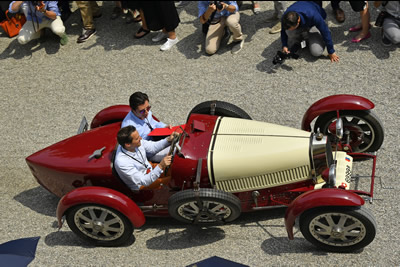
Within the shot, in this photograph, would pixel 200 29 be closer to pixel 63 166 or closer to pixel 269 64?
pixel 269 64

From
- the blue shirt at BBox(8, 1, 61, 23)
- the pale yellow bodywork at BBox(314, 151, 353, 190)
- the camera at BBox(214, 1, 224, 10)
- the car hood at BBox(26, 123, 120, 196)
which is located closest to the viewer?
the pale yellow bodywork at BBox(314, 151, 353, 190)

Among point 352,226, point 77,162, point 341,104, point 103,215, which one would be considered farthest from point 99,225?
point 341,104

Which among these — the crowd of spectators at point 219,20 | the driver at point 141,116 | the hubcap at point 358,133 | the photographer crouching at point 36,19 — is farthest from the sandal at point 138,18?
the hubcap at point 358,133

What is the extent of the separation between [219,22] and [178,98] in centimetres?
166

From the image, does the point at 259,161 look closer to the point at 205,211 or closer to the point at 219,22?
the point at 205,211

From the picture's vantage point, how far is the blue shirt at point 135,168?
5961mm

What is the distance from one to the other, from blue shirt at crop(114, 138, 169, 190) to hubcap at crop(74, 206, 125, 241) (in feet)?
1.32

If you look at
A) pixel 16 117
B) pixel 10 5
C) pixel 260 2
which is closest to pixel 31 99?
pixel 16 117

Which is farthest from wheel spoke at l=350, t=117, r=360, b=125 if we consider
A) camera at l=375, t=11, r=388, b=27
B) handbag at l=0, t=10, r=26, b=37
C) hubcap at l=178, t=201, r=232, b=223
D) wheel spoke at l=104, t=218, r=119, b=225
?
handbag at l=0, t=10, r=26, b=37

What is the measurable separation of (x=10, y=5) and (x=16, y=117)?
2599 mm

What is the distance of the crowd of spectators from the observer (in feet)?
28.5

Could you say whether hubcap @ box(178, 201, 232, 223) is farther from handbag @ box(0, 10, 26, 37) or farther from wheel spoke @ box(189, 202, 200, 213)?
handbag @ box(0, 10, 26, 37)

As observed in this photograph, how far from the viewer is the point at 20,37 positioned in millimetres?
10156

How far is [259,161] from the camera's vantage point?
5969 mm
